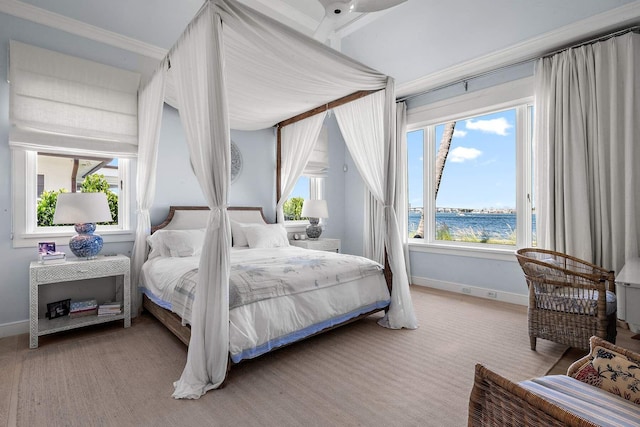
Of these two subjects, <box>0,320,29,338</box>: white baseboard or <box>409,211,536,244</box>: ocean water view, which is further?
<box>409,211,536,244</box>: ocean water view

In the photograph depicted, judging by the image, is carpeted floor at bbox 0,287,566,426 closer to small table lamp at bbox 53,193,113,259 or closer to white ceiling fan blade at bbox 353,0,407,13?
small table lamp at bbox 53,193,113,259

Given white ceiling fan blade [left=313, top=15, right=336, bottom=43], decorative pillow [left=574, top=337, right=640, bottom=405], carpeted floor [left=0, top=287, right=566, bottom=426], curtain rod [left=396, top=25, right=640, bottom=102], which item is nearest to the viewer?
decorative pillow [left=574, top=337, right=640, bottom=405]

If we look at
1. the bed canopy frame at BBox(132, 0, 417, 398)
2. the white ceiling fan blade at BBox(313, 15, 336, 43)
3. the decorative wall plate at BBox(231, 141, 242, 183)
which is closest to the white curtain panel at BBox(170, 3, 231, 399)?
the bed canopy frame at BBox(132, 0, 417, 398)

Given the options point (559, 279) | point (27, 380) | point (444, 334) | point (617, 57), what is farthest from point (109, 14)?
point (617, 57)

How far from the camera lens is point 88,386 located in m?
2.04

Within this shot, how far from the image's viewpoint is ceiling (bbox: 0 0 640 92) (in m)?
3.02

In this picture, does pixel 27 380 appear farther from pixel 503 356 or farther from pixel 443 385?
pixel 503 356

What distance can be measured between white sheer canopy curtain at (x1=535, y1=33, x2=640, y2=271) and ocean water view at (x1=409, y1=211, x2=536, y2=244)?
558 millimetres

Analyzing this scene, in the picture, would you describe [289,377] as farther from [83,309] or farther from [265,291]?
[83,309]

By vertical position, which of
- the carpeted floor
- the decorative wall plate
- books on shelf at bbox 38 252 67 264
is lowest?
the carpeted floor

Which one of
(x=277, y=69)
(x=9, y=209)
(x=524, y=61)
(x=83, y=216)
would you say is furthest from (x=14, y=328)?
(x=524, y=61)

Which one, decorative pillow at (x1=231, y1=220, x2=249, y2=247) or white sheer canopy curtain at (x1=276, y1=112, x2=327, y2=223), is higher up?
white sheer canopy curtain at (x1=276, y1=112, x2=327, y2=223)

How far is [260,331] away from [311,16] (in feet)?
11.7

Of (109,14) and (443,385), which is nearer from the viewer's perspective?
(443,385)
